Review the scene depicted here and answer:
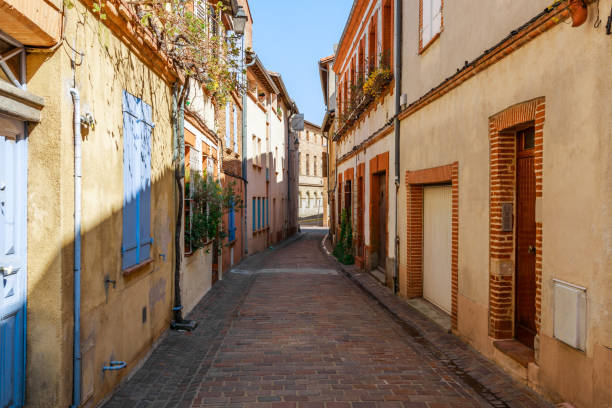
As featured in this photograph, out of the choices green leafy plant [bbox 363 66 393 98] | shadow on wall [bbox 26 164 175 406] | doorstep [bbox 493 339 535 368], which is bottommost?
doorstep [bbox 493 339 535 368]

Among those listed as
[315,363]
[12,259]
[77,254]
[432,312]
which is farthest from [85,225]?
[432,312]

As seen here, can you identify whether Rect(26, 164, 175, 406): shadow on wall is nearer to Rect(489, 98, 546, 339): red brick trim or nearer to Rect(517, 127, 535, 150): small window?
Rect(489, 98, 546, 339): red brick trim

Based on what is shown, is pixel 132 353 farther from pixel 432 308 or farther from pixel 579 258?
pixel 432 308

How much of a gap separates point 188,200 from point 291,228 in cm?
2588

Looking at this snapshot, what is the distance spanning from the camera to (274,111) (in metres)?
26.6

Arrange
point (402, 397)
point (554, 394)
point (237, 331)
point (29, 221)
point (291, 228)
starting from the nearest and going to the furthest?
Result: point (29, 221) < point (554, 394) < point (402, 397) < point (237, 331) < point (291, 228)

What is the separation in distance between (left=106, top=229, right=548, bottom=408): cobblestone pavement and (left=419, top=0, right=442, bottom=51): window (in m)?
4.48

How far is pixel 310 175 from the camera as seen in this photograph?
5284 cm

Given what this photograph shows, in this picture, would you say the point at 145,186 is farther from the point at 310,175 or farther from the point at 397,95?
the point at 310,175

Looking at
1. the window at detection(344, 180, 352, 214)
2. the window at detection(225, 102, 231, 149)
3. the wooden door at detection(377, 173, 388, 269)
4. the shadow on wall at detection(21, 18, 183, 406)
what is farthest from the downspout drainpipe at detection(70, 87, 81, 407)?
the window at detection(344, 180, 352, 214)

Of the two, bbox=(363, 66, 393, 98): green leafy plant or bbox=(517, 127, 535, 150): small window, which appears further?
bbox=(363, 66, 393, 98): green leafy plant

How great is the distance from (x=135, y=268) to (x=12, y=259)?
200 centimetres

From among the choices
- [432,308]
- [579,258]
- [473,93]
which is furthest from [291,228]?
[579,258]

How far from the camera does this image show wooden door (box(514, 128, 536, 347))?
5758mm
